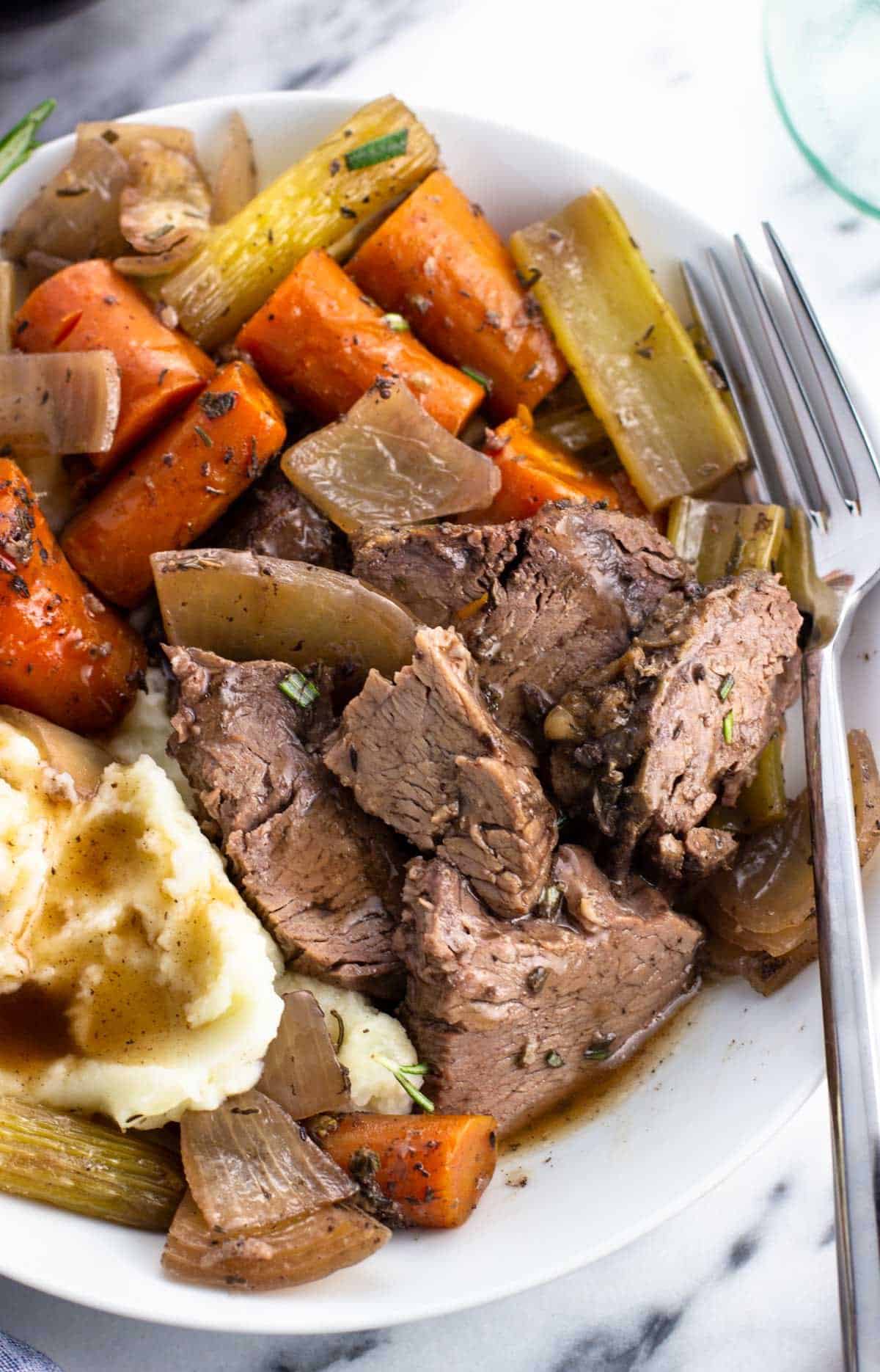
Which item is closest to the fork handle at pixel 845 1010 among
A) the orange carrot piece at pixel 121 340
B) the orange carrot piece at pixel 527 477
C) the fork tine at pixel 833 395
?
the fork tine at pixel 833 395

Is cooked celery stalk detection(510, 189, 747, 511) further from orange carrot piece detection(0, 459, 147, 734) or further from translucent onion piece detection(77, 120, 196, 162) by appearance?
orange carrot piece detection(0, 459, 147, 734)

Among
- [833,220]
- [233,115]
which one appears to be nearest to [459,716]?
[233,115]

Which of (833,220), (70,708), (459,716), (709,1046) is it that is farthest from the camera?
(833,220)

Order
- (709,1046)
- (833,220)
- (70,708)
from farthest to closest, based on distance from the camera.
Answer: (833,220), (70,708), (709,1046)

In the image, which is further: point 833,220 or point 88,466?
point 833,220

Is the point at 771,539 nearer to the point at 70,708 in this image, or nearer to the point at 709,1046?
the point at 709,1046

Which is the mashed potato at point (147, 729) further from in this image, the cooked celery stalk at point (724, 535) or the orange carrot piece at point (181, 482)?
the cooked celery stalk at point (724, 535)

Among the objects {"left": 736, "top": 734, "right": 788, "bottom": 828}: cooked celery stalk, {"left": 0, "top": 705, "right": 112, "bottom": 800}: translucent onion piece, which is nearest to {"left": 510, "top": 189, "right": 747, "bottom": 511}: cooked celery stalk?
{"left": 736, "top": 734, "right": 788, "bottom": 828}: cooked celery stalk
